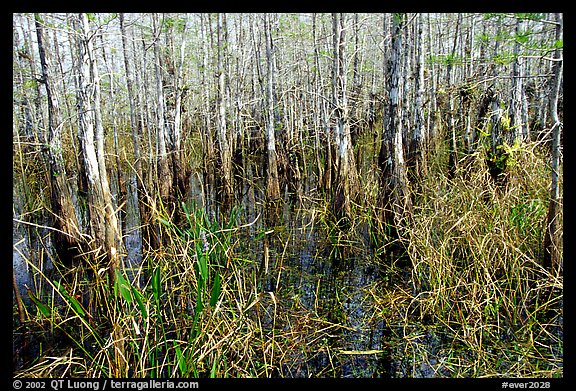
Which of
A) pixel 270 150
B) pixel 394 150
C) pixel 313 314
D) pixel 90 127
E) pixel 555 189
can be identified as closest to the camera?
pixel 555 189

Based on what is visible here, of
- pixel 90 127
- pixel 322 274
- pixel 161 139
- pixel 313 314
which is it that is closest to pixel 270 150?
pixel 161 139

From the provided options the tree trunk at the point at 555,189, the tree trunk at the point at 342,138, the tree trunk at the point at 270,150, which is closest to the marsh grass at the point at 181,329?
the tree trunk at the point at 555,189

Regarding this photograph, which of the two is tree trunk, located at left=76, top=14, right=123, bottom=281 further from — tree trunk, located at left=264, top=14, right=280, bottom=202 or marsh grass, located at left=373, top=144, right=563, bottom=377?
tree trunk, located at left=264, top=14, right=280, bottom=202

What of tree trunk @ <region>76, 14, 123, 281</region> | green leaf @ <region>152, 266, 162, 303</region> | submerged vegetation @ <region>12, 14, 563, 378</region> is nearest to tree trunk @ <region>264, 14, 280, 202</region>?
submerged vegetation @ <region>12, 14, 563, 378</region>

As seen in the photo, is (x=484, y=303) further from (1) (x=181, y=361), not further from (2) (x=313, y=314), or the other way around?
(1) (x=181, y=361)

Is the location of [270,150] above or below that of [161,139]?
below

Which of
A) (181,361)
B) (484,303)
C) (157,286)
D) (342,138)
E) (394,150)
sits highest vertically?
(342,138)

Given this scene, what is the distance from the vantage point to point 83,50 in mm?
4402

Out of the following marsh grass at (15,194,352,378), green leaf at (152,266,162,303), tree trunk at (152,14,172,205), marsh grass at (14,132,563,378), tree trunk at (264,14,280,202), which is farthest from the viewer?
tree trunk at (264,14,280,202)

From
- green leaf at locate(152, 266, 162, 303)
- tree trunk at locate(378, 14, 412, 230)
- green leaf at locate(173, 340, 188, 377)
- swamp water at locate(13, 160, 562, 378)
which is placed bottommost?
swamp water at locate(13, 160, 562, 378)

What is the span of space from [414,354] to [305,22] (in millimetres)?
13552

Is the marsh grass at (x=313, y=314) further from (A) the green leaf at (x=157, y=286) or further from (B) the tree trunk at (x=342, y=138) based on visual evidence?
(B) the tree trunk at (x=342, y=138)

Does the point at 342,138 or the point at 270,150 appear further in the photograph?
the point at 270,150

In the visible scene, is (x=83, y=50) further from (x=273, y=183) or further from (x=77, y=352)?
(x=273, y=183)
